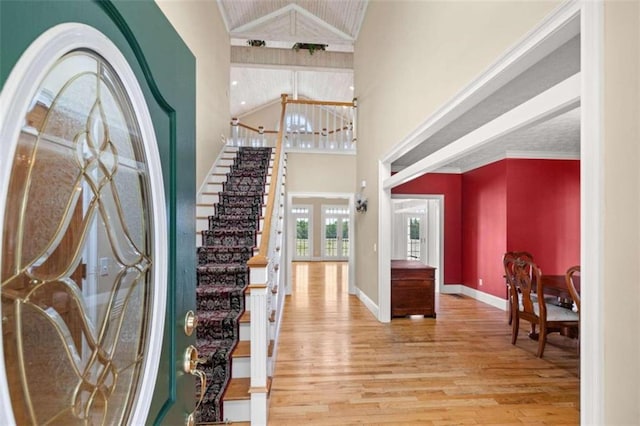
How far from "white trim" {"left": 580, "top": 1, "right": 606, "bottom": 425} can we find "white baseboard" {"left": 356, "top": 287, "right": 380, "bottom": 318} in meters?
3.33

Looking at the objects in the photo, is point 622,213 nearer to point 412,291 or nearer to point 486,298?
point 412,291

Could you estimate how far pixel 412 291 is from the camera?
4711mm

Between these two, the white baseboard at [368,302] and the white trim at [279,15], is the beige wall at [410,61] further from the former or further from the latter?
the white trim at [279,15]

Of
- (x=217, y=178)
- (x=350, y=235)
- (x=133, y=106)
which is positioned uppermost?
(x=217, y=178)

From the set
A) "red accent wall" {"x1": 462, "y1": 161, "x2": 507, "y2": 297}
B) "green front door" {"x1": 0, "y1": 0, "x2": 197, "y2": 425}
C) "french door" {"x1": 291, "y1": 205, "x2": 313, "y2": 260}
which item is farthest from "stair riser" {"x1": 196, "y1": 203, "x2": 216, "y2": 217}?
"french door" {"x1": 291, "y1": 205, "x2": 313, "y2": 260}

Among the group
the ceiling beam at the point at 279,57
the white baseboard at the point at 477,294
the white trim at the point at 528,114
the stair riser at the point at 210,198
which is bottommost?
the white baseboard at the point at 477,294

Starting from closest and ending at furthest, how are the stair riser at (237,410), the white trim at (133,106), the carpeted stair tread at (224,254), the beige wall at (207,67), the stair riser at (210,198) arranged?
1. the white trim at (133,106)
2. the stair riser at (237,410)
3. the carpeted stair tread at (224,254)
4. the beige wall at (207,67)
5. the stair riser at (210,198)

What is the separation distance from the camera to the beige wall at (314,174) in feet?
22.0

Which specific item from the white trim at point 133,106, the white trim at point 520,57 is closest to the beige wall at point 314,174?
the white trim at point 520,57

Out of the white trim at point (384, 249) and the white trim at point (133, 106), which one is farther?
the white trim at point (384, 249)

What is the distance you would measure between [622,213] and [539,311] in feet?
8.57

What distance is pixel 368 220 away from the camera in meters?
5.32

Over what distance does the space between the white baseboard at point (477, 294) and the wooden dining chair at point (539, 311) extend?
1396 mm

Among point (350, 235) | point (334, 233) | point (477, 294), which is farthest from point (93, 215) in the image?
point (334, 233)
